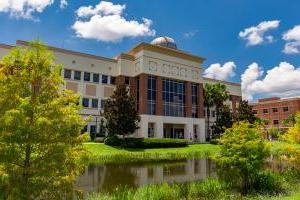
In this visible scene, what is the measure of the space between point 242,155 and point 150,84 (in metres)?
44.0

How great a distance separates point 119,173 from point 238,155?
11329 mm

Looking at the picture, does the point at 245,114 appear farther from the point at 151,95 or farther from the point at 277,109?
the point at 277,109

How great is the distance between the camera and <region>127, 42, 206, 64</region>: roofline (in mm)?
58375

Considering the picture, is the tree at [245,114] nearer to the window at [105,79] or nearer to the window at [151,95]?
the window at [151,95]

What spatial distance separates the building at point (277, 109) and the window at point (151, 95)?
60.6 metres

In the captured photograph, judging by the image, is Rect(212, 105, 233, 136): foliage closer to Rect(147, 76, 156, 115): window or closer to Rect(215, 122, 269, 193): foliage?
Rect(147, 76, 156, 115): window

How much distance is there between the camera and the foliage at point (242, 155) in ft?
49.9

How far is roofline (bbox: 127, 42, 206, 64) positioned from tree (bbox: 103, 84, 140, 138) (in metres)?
15.1

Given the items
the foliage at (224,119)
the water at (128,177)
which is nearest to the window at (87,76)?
the foliage at (224,119)

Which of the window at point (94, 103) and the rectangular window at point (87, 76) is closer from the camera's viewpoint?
the rectangular window at point (87, 76)

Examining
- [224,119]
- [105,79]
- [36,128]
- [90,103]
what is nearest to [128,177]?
[36,128]

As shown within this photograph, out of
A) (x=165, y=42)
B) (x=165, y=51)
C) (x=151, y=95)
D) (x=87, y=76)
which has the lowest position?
(x=151, y=95)

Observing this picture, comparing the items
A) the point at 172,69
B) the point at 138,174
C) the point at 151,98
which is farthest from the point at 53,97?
the point at 172,69

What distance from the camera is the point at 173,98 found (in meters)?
61.4
